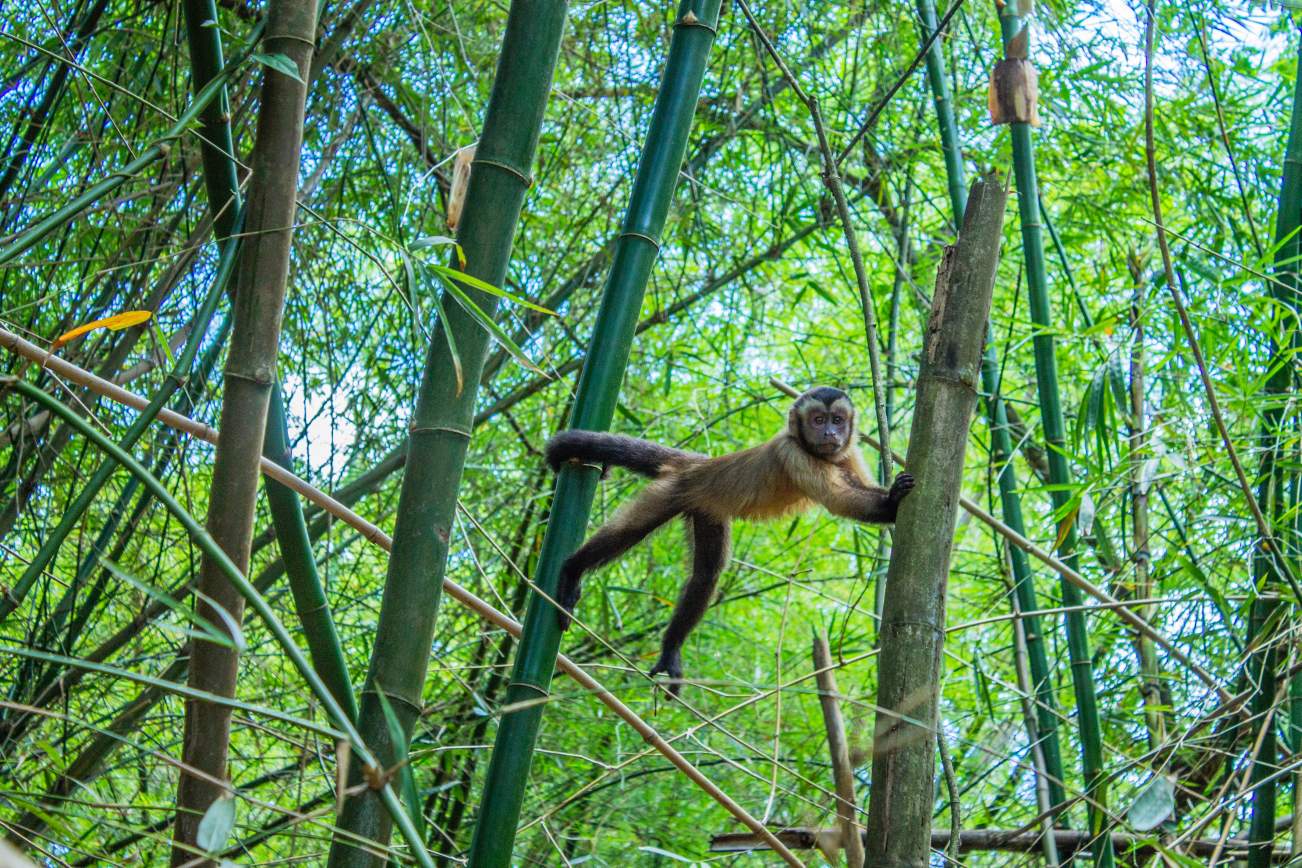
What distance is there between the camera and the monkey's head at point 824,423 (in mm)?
3545

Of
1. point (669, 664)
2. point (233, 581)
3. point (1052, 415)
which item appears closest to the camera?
point (233, 581)

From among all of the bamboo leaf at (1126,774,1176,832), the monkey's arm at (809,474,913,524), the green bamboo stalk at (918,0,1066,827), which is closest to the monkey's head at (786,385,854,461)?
the monkey's arm at (809,474,913,524)

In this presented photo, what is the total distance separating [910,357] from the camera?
4727 mm

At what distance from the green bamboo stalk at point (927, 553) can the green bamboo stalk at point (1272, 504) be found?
3.67 feet

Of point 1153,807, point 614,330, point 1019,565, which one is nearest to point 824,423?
point 1019,565

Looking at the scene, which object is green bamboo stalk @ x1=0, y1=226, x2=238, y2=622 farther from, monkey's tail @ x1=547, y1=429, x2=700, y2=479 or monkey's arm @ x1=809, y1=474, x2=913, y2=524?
monkey's arm @ x1=809, y1=474, x2=913, y2=524

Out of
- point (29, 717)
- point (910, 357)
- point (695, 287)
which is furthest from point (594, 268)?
point (29, 717)

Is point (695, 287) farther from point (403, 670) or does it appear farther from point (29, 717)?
point (403, 670)

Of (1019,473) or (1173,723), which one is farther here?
(1019,473)

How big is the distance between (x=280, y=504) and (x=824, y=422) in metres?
2.05

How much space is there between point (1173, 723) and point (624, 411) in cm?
201

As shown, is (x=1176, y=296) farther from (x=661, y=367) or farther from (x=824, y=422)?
(x=661, y=367)

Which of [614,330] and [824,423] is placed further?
[824,423]

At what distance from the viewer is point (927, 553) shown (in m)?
1.49
